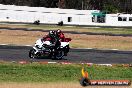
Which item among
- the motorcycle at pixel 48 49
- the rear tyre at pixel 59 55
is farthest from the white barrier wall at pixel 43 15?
the motorcycle at pixel 48 49

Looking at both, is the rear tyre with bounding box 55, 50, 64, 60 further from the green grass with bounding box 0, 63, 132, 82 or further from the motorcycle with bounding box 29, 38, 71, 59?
the green grass with bounding box 0, 63, 132, 82

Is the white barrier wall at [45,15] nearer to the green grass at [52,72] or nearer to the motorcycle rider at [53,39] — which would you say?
the motorcycle rider at [53,39]

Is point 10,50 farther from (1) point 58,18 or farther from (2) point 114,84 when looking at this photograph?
(1) point 58,18

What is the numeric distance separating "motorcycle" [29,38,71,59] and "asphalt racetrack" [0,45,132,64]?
473 mm

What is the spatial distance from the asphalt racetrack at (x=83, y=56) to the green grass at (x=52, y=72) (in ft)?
11.5

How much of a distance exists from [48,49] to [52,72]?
637cm

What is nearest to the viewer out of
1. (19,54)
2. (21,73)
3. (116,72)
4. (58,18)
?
(21,73)

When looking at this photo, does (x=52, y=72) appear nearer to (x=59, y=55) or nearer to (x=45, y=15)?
(x=59, y=55)

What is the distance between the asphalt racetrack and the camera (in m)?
26.8

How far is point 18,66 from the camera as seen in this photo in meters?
22.0

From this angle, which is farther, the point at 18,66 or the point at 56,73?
the point at 18,66

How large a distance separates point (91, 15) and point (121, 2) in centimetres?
5768

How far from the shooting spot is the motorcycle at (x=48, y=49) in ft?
87.7

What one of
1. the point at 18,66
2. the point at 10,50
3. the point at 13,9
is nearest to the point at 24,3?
the point at 13,9
